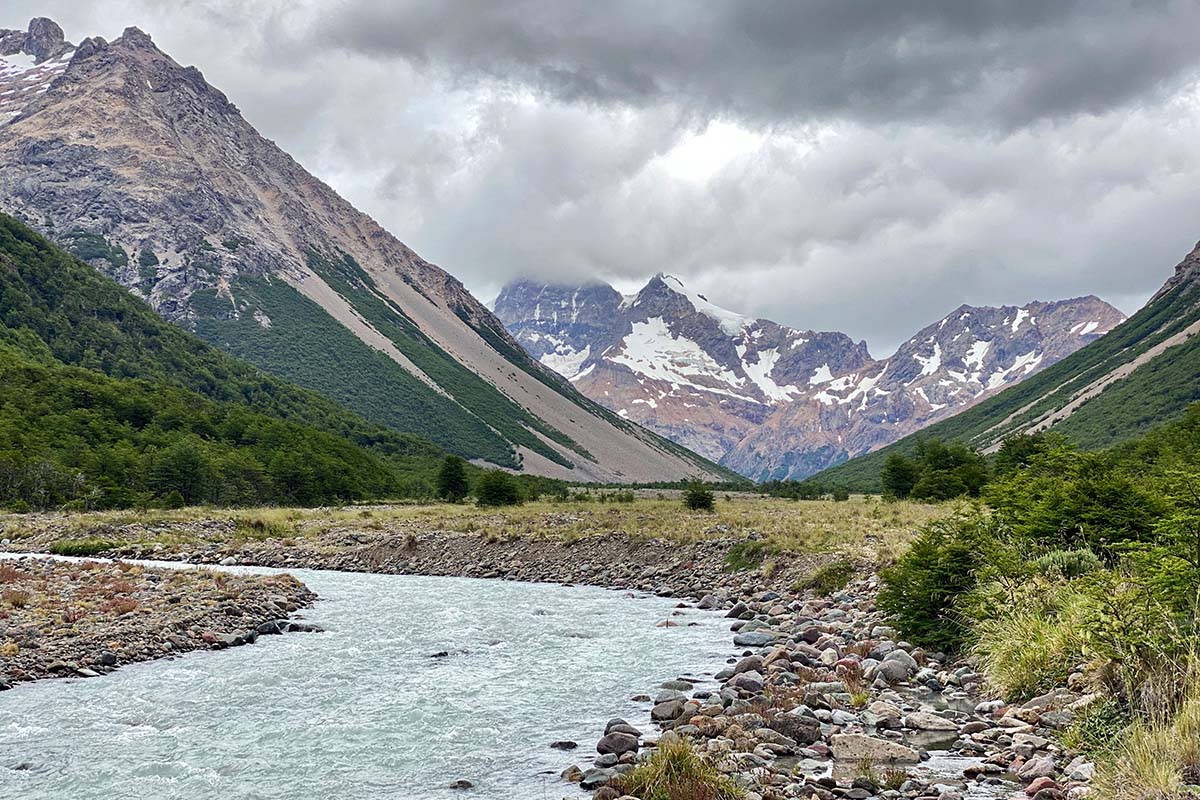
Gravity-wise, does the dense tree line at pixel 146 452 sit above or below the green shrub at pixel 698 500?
above

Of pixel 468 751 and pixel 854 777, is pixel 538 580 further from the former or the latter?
pixel 854 777

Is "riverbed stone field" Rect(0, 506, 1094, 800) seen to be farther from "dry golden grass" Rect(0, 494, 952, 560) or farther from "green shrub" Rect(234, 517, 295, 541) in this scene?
"green shrub" Rect(234, 517, 295, 541)

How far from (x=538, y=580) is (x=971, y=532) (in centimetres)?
2584

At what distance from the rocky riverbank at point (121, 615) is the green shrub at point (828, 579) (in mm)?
18244

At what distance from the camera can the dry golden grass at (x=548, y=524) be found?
39500 millimetres

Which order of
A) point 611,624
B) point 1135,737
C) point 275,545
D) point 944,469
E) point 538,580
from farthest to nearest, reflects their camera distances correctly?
1. point 944,469
2. point 275,545
3. point 538,580
4. point 611,624
5. point 1135,737

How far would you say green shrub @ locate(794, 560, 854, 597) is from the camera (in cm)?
2986

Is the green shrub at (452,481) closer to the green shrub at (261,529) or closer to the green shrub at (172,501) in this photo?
the green shrub at (172,501)

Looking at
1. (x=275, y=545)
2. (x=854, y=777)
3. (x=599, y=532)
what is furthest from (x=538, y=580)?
(x=854, y=777)

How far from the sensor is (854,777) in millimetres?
11141

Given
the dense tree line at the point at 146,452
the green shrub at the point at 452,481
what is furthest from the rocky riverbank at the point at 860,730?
the green shrub at the point at 452,481

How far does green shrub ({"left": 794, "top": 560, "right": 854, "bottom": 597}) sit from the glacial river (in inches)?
195

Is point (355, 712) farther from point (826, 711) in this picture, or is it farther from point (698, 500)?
point (698, 500)

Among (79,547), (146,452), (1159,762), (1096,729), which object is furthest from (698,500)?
(146,452)
